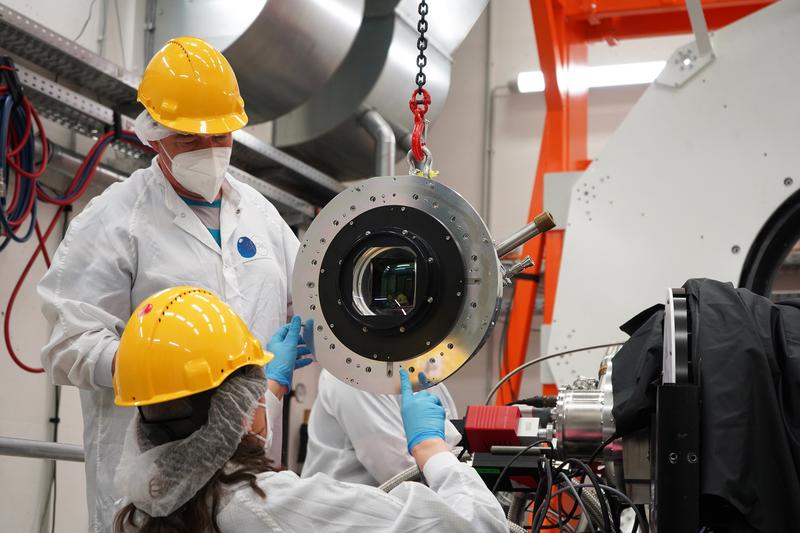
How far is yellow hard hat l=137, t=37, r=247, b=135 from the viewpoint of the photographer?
2219mm

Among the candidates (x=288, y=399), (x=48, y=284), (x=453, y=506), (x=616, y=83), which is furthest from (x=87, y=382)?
(x=616, y=83)

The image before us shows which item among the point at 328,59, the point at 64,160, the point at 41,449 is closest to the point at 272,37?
the point at 328,59

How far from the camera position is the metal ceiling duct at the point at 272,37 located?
4.14 m

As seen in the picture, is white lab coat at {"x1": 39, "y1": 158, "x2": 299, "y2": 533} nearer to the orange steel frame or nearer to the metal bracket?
the metal bracket

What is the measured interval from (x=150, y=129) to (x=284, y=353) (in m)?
0.67

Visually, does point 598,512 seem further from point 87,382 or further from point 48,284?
point 48,284

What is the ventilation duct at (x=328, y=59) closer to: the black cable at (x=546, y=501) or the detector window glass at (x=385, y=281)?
the detector window glass at (x=385, y=281)

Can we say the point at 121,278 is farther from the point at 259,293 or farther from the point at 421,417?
the point at 421,417

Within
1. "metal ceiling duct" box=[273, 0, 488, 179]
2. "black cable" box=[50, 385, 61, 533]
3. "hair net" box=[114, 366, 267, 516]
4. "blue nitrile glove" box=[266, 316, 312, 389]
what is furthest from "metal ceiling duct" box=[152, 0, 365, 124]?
"hair net" box=[114, 366, 267, 516]

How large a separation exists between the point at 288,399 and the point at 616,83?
2857 millimetres

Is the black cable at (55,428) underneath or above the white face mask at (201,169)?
underneath

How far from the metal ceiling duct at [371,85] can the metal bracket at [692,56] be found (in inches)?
71.5

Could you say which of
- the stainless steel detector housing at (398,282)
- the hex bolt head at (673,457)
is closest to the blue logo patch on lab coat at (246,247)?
the stainless steel detector housing at (398,282)

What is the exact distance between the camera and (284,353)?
1.97m
